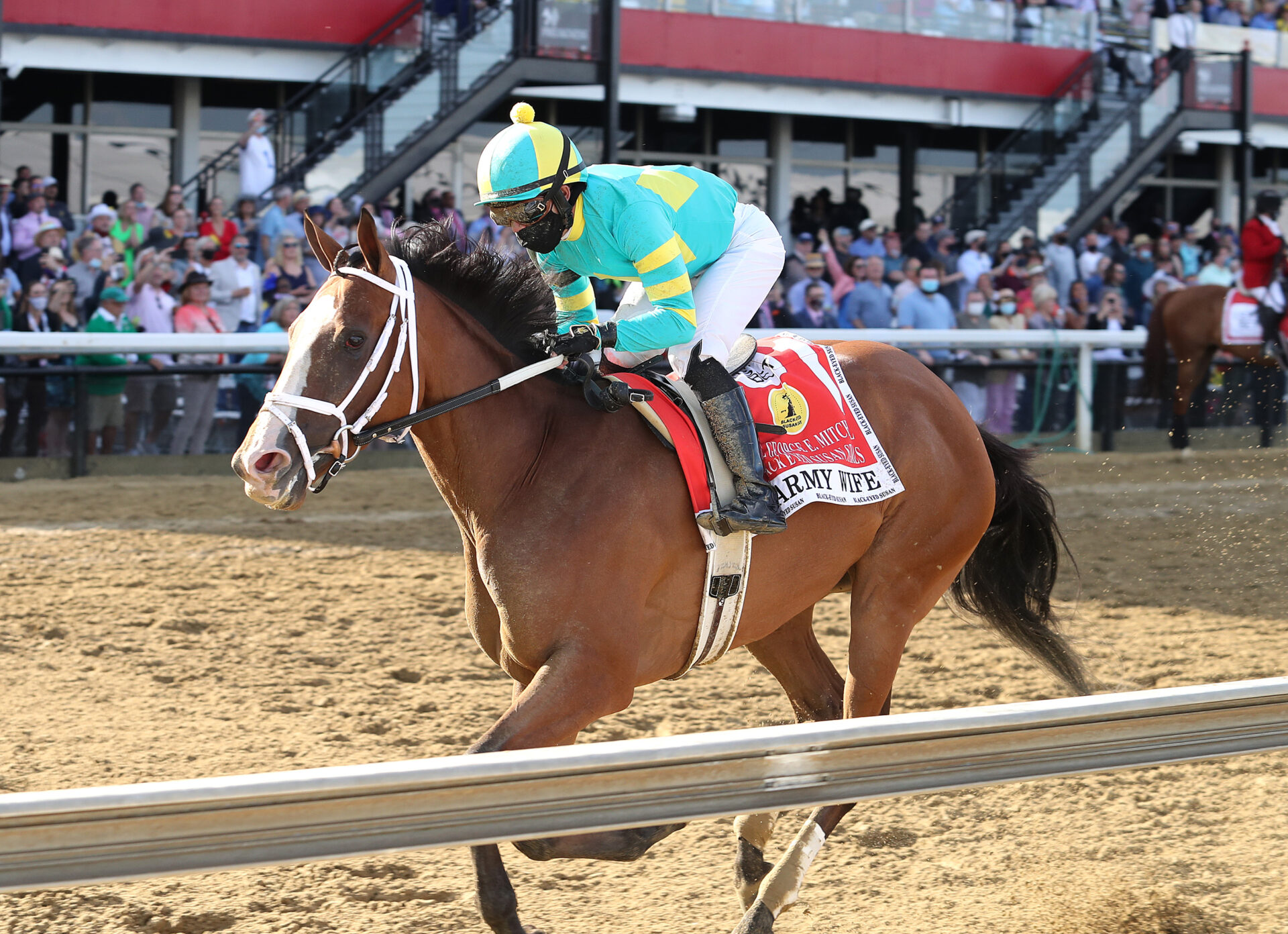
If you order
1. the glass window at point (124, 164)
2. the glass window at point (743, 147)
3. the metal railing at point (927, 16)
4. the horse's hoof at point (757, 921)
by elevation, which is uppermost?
the metal railing at point (927, 16)

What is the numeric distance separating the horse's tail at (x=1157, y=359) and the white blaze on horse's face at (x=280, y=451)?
945 centimetres

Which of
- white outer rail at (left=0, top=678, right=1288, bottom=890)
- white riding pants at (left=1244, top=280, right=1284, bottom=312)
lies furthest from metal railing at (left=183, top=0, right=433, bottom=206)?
white outer rail at (left=0, top=678, right=1288, bottom=890)

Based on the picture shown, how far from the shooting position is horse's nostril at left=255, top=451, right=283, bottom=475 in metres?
2.76

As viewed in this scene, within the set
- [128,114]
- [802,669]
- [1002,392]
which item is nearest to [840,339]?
[1002,392]

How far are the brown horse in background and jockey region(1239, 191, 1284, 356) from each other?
18 centimetres

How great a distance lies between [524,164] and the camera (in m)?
3.10

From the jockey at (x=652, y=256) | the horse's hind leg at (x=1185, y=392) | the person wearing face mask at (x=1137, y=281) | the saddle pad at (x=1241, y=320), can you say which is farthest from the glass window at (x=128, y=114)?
the jockey at (x=652, y=256)

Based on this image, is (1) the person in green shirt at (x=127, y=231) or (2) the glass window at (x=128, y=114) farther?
(2) the glass window at (x=128, y=114)

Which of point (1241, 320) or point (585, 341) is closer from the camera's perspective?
point (585, 341)

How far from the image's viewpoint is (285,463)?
2785 mm

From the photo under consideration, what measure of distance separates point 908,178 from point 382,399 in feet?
59.6

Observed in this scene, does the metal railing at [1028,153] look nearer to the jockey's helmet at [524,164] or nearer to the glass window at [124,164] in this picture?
the glass window at [124,164]

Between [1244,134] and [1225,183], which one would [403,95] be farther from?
[1225,183]

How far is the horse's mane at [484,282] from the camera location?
3305mm
